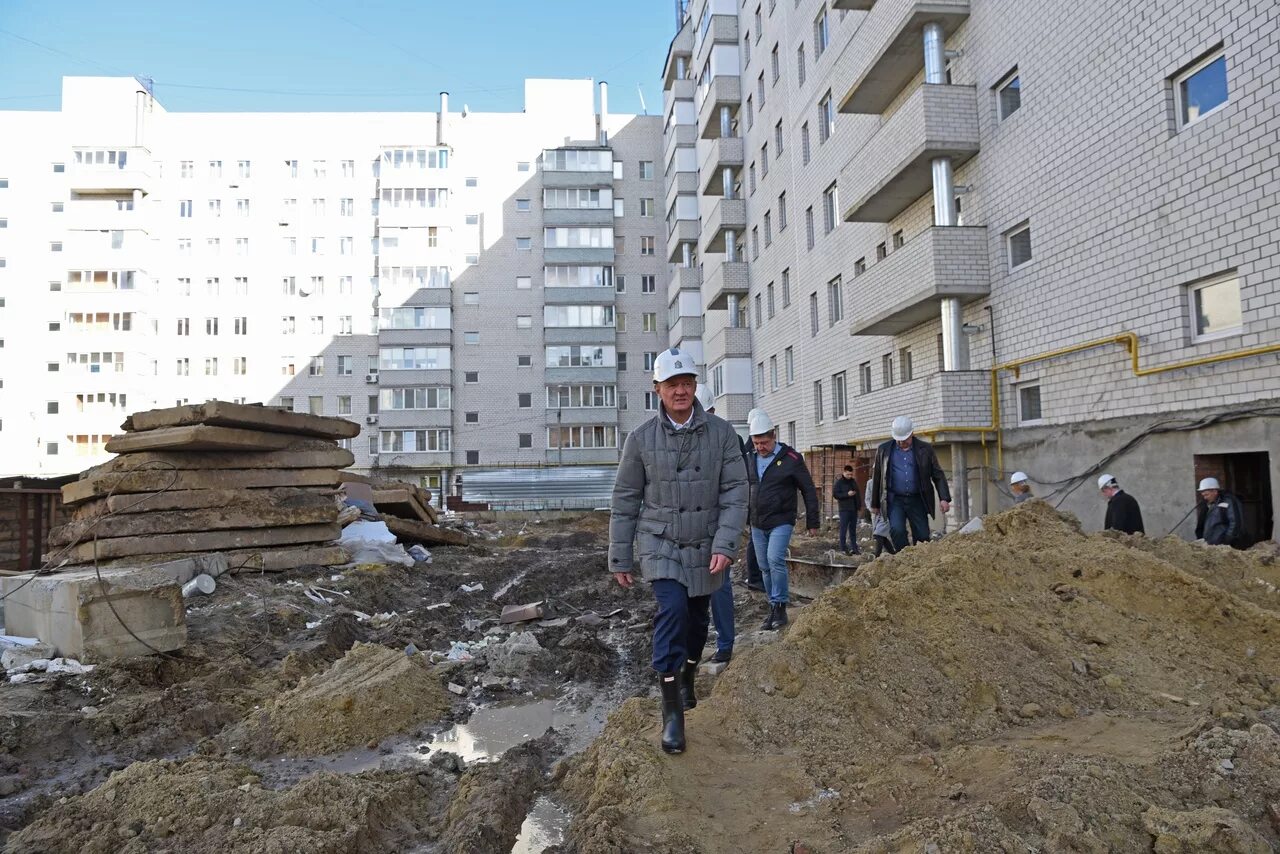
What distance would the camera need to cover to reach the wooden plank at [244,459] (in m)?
10.9

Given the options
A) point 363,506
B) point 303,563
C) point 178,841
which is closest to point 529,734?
point 178,841

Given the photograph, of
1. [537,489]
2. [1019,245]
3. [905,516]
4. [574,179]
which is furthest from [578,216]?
[905,516]

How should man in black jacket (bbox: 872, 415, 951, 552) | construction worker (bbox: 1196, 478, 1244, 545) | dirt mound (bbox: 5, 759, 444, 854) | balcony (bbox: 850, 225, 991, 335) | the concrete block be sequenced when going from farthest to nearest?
balcony (bbox: 850, 225, 991, 335), construction worker (bbox: 1196, 478, 1244, 545), man in black jacket (bbox: 872, 415, 951, 552), the concrete block, dirt mound (bbox: 5, 759, 444, 854)

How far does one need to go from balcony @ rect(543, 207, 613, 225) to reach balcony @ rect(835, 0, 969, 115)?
33.2m

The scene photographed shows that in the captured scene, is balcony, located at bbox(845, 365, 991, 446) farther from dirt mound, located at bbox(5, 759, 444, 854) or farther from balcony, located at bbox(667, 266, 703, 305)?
balcony, located at bbox(667, 266, 703, 305)

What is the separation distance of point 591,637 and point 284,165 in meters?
52.8

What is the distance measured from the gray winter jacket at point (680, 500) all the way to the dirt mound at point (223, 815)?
5.33ft

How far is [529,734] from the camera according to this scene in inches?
215

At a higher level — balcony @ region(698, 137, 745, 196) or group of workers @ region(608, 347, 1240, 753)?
balcony @ region(698, 137, 745, 196)

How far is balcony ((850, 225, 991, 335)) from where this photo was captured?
54.0 feet

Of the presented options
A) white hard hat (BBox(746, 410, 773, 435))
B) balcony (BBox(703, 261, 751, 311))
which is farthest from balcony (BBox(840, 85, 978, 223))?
balcony (BBox(703, 261, 751, 311))

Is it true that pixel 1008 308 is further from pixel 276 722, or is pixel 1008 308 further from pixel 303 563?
pixel 276 722

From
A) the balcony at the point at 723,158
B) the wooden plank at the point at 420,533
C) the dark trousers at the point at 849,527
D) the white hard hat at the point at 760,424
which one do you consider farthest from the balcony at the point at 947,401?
the balcony at the point at 723,158

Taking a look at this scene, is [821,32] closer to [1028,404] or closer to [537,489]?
[1028,404]
